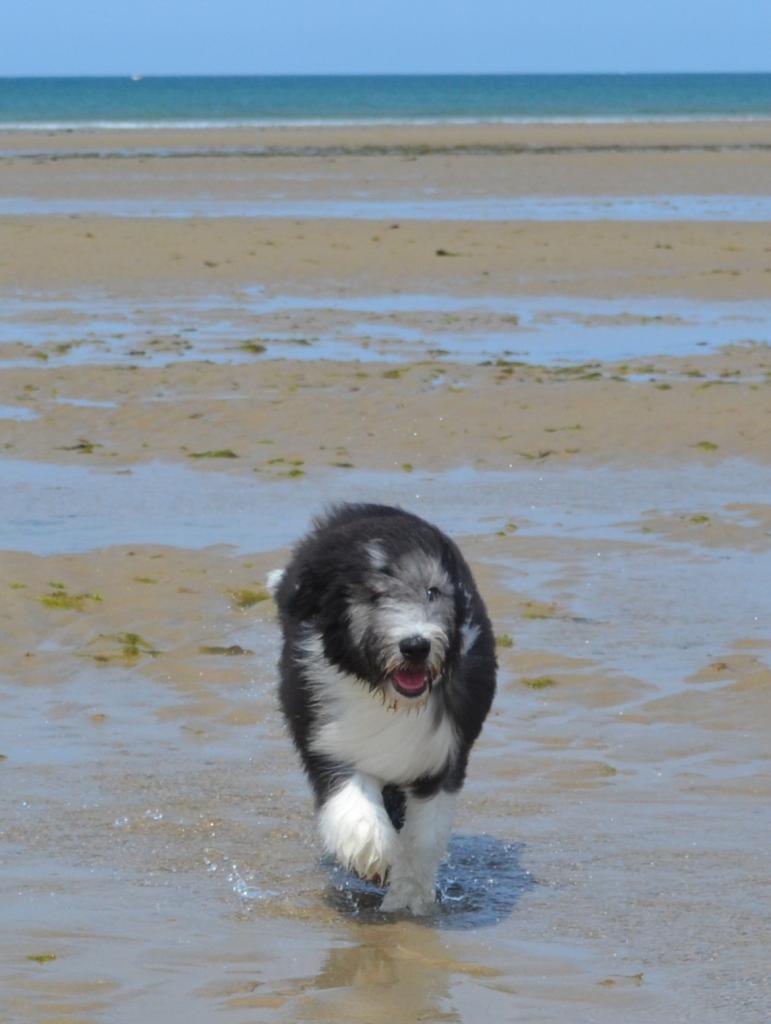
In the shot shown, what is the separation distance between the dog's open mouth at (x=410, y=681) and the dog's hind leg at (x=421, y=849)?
440 mm

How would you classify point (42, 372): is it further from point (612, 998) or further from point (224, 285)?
point (612, 998)

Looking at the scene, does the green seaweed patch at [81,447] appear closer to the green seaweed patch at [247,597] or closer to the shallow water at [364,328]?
the shallow water at [364,328]

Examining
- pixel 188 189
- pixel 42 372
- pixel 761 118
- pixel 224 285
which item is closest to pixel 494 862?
pixel 42 372

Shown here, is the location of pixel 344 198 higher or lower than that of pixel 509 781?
lower

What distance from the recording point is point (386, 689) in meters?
4.32

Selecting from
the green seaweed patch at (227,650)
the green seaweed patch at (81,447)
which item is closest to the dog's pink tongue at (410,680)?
the green seaweed patch at (227,650)

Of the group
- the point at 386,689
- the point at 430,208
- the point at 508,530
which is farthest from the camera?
the point at 430,208

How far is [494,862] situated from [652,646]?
1.99 meters

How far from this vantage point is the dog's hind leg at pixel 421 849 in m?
4.59

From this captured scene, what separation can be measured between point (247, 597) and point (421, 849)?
9.59ft

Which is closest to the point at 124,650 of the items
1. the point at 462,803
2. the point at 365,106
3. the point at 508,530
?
the point at 462,803

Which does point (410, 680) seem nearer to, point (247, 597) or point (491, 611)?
point (491, 611)

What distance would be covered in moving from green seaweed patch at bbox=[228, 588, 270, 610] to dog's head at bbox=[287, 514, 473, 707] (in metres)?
2.68

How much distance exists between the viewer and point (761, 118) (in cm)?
5766
